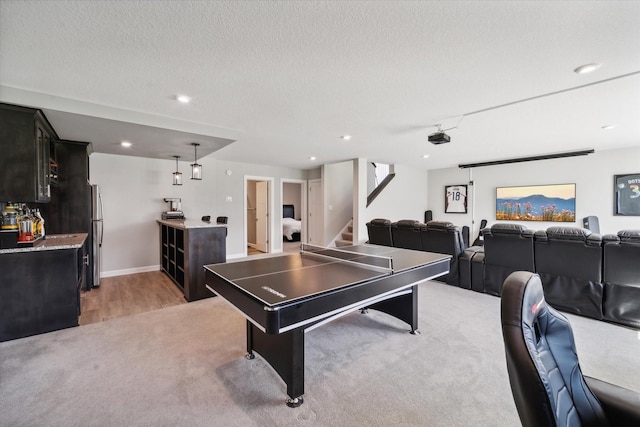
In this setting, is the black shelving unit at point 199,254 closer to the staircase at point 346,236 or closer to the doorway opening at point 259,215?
the doorway opening at point 259,215

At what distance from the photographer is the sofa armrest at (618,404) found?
3.13 ft

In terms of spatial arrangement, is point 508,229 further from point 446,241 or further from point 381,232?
point 381,232

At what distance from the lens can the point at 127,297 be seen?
3910 mm

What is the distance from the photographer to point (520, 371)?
2.66ft

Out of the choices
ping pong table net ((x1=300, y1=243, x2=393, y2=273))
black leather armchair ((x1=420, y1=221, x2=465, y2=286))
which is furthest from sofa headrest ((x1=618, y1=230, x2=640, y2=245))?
ping pong table net ((x1=300, y1=243, x2=393, y2=273))

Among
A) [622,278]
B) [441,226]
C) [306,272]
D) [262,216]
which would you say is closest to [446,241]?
[441,226]

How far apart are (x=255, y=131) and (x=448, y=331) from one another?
3.54 m

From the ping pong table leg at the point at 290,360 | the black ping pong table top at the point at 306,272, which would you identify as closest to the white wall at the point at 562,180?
the black ping pong table top at the point at 306,272

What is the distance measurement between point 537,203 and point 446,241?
3.98 m

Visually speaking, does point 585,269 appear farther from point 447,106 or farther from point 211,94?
point 211,94

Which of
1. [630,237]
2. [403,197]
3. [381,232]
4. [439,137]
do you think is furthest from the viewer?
[403,197]

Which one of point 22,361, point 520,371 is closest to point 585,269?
point 520,371

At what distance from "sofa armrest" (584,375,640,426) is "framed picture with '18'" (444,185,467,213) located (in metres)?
7.41

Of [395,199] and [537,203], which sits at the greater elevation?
[395,199]
